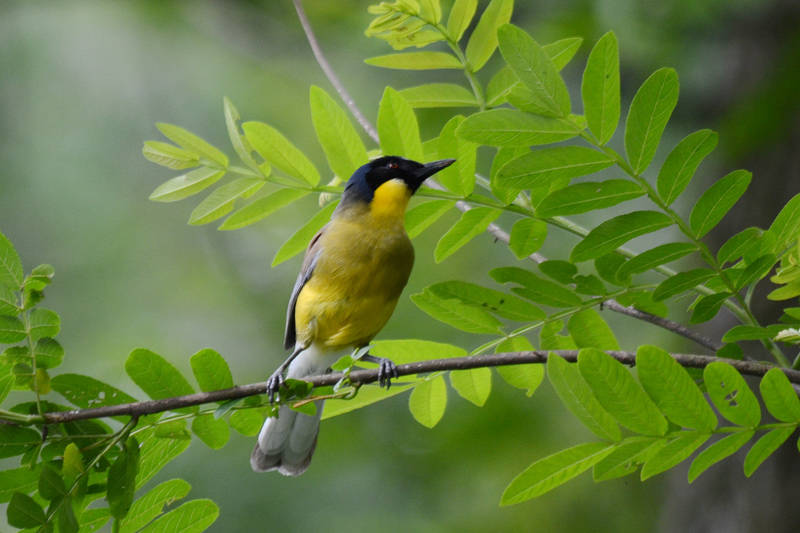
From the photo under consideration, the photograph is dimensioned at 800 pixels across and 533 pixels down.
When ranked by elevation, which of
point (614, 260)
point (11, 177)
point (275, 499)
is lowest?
point (275, 499)

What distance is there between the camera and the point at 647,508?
26.4 feet

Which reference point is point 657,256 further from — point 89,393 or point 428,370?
point 89,393

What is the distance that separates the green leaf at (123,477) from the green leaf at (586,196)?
1191mm

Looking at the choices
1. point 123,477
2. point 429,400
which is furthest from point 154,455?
point 429,400

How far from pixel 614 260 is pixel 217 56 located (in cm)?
931

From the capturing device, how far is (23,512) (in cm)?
191

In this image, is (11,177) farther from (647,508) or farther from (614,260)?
(614,260)

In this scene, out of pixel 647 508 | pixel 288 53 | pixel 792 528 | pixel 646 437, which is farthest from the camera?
pixel 288 53

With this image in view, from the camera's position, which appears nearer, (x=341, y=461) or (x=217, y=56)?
(x=341, y=461)

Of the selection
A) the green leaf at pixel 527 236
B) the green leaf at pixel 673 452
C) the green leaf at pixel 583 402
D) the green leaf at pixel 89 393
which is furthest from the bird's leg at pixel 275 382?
the green leaf at pixel 673 452

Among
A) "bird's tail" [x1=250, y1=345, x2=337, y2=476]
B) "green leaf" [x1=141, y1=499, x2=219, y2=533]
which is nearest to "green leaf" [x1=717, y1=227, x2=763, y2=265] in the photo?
"green leaf" [x1=141, y1=499, x2=219, y2=533]

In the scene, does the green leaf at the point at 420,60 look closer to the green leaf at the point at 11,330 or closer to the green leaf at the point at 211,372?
the green leaf at the point at 211,372

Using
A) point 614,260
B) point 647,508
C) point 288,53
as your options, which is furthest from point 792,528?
point 288,53

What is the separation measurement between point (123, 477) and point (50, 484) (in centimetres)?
18
